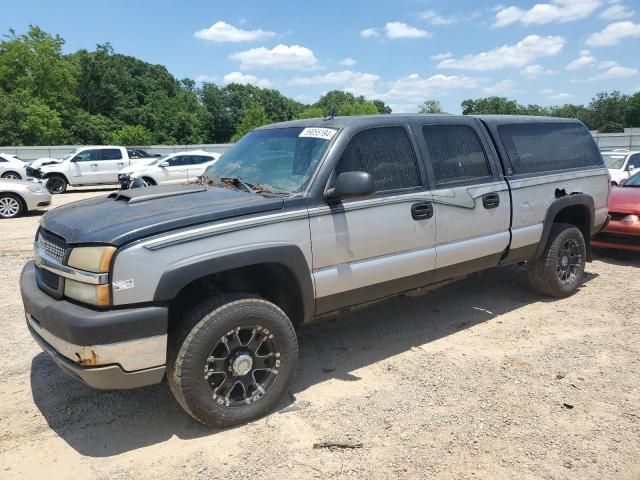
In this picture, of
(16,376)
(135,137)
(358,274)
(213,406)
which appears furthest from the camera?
(135,137)

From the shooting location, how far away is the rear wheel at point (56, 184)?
19.2 meters

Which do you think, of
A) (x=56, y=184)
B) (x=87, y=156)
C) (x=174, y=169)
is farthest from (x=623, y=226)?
(x=56, y=184)

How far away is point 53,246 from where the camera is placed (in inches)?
129

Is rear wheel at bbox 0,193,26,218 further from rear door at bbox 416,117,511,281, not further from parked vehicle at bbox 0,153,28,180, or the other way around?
rear door at bbox 416,117,511,281

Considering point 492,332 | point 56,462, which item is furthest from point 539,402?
point 56,462

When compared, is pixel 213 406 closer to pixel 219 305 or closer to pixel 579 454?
pixel 219 305

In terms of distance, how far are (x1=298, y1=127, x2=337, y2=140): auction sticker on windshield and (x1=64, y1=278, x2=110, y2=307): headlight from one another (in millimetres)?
1900

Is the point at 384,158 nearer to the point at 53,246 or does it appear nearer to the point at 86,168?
the point at 53,246

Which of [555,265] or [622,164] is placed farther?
[622,164]

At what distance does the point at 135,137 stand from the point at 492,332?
56297mm

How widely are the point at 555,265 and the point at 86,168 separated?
1853cm

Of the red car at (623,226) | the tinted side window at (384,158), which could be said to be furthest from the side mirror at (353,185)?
the red car at (623,226)

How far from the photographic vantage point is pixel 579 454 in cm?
298

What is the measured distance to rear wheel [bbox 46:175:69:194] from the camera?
1920 cm
